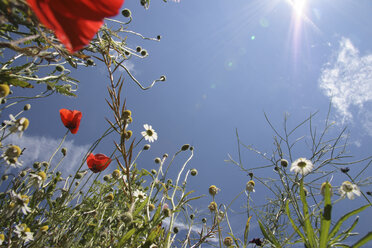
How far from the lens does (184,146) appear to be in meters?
1.19

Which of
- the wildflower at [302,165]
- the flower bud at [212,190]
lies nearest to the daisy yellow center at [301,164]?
the wildflower at [302,165]

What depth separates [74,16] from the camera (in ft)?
0.90

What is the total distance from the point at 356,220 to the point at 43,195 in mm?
1023

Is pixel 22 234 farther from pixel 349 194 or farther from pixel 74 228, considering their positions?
pixel 349 194

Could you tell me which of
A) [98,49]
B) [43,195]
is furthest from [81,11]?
[43,195]

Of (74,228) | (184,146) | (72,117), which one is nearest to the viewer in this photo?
(74,228)

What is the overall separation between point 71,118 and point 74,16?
84 cm

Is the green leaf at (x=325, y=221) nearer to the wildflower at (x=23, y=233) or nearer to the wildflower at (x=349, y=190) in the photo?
the wildflower at (x=349, y=190)

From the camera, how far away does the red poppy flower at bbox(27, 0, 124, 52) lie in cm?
26

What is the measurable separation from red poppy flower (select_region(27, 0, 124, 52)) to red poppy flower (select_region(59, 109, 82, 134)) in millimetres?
805

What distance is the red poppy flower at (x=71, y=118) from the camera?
100cm

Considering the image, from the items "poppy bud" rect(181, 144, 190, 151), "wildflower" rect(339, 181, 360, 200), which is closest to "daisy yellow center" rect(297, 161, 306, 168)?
"wildflower" rect(339, 181, 360, 200)

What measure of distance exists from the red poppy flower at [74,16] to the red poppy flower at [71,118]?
805 mm

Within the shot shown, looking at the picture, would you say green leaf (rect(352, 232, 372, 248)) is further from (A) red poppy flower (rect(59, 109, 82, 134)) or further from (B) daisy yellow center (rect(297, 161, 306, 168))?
(A) red poppy flower (rect(59, 109, 82, 134))
